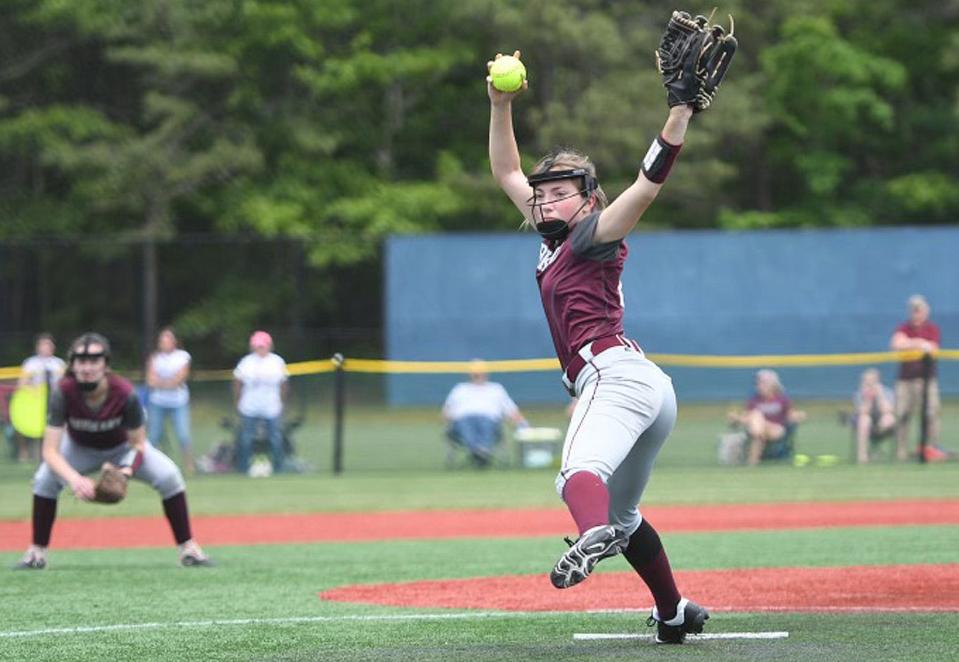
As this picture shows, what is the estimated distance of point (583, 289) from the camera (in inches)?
240

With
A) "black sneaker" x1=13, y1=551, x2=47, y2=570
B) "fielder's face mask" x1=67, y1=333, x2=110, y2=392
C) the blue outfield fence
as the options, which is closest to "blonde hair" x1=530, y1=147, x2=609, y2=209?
"fielder's face mask" x1=67, y1=333, x2=110, y2=392

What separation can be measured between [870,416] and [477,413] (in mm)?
4582

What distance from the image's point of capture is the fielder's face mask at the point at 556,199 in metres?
6.19

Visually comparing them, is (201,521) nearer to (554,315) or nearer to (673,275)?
(554,315)

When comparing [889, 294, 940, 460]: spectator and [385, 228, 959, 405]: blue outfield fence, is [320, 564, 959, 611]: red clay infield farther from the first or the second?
[385, 228, 959, 405]: blue outfield fence

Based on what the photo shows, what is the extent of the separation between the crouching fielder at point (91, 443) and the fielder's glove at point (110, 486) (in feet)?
0.08

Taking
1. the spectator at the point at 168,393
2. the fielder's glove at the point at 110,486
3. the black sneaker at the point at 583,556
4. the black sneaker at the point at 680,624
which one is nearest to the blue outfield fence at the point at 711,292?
the spectator at the point at 168,393

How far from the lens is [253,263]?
27.0 m

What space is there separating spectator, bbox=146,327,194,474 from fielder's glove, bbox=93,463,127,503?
8.98 meters

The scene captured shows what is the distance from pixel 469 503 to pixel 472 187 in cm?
1629

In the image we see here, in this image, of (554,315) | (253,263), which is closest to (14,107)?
(253,263)

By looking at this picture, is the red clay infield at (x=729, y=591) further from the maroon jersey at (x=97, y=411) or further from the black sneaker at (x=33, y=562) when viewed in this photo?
the black sneaker at (x=33, y=562)

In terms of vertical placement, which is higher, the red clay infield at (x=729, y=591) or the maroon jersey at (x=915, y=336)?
the maroon jersey at (x=915, y=336)

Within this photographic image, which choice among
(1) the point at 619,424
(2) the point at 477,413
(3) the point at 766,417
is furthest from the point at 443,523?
(1) the point at 619,424
